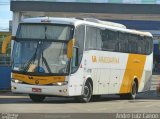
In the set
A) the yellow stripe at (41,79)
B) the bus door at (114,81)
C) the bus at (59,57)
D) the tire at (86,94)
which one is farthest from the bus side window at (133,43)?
the yellow stripe at (41,79)

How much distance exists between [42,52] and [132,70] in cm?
766

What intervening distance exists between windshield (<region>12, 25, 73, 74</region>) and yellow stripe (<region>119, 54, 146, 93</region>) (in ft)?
20.1

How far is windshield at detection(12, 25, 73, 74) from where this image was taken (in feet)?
70.0

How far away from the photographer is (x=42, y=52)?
21484 mm

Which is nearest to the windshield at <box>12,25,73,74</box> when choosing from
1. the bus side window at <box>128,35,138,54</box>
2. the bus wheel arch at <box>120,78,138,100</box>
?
the bus side window at <box>128,35,138,54</box>

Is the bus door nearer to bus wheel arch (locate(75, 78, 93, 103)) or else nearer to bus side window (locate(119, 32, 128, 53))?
bus side window (locate(119, 32, 128, 53))

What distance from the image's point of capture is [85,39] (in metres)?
22.4

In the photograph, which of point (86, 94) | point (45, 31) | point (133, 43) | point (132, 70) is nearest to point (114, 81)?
point (132, 70)

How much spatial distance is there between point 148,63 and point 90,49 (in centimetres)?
783

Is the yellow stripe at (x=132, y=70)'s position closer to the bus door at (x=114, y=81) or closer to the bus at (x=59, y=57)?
the bus door at (x=114, y=81)

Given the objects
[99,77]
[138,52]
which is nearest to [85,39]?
[99,77]

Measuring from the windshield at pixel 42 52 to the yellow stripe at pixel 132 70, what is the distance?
6130mm

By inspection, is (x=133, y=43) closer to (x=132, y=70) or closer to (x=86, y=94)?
(x=132, y=70)

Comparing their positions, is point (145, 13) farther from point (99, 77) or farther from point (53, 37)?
point (53, 37)
